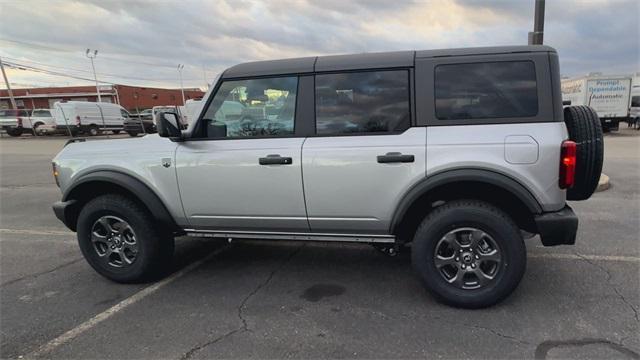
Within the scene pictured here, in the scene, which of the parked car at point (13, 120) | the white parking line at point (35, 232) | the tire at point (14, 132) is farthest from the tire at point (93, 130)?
the white parking line at point (35, 232)

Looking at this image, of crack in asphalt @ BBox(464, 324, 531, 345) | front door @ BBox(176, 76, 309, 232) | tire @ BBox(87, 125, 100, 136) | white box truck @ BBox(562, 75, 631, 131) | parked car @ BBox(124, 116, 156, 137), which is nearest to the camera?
crack in asphalt @ BBox(464, 324, 531, 345)

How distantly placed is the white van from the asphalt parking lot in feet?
84.8

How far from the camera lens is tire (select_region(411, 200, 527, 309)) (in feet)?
10.5

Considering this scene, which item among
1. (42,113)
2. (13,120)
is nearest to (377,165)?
(42,113)

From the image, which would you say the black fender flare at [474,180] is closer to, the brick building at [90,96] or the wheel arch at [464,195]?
the wheel arch at [464,195]

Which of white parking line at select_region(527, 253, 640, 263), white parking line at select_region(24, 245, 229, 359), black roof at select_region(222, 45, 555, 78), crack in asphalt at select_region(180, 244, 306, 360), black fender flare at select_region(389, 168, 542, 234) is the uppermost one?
black roof at select_region(222, 45, 555, 78)

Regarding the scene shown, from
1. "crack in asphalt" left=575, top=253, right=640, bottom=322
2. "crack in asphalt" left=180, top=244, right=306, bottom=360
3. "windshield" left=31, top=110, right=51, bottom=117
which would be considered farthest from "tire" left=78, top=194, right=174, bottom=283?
"windshield" left=31, top=110, right=51, bottom=117

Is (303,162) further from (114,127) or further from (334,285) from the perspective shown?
(114,127)

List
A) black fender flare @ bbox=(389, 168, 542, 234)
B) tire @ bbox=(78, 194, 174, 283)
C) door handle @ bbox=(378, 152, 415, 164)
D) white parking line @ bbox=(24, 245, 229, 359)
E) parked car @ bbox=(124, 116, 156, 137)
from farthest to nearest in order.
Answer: parked car @ bbox=(124, 116, 156, 137) → tire @ bbox=(78, 194, 174, 283) → door handle @ bbox=(378, 152, 415, 164) → black fender flare @ bbox=(389, 168, 542, 234) → white parking line @ bbox=(24, 245, 229, 359)

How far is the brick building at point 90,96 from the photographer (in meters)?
59.7

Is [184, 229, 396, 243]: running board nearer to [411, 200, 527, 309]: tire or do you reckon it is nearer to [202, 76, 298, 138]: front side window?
[411, 200, 527, 309]: tire

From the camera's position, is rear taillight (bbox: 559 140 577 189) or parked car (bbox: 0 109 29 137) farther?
parked car (bbox: 0 109 29 137)

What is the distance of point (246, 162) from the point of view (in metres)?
3.61

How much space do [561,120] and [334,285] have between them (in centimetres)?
221
